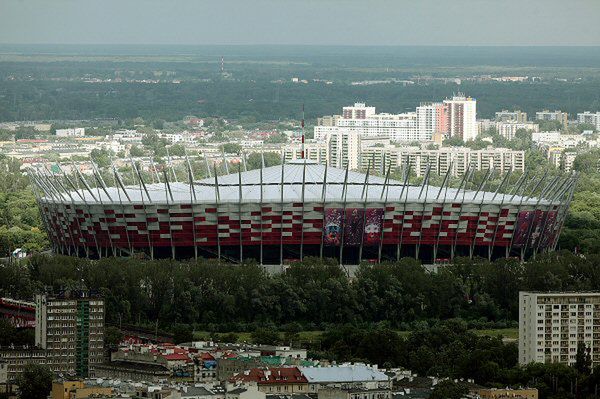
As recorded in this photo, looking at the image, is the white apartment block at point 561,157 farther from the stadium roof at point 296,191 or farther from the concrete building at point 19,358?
the concrete building at point 19,358

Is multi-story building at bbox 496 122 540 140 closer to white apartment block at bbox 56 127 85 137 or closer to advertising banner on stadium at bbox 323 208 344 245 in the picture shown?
white apartment block at bbox 56 127 85 137

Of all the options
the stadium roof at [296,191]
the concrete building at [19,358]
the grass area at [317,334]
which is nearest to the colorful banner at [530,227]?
the stadium roof at [296,191]

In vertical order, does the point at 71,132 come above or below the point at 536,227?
below

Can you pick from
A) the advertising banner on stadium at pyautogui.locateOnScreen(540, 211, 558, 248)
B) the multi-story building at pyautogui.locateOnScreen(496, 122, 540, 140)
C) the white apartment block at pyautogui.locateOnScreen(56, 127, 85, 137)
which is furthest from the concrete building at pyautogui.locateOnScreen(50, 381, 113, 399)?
the white apartment block at pyautogui.locateOnScreen(56, 127, 85, 137)

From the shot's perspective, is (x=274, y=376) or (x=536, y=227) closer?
(x=274, y=376)

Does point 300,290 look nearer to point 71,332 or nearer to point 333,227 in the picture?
point 333,227

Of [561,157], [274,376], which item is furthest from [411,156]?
[274,376]

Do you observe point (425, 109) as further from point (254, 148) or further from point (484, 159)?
point (484, 159)
